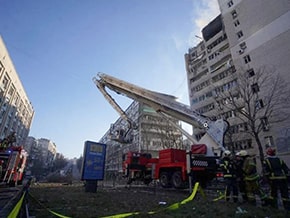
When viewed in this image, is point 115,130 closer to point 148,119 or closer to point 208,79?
point 208,79

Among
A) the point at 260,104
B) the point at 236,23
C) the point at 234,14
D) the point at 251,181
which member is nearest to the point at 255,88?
the point at 260,104

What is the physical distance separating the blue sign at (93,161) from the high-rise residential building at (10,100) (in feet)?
103

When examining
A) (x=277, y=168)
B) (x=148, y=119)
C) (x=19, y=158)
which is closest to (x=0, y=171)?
(x=19, y=158)

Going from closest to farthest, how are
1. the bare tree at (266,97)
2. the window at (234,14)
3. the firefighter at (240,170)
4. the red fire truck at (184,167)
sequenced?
the firefighter at (240,170) → the red fire truck at (184,167) → the bare tree at (266,97) → the window at (234,14)

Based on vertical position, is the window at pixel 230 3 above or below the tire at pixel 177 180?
above

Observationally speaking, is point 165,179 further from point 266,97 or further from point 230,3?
point 230,3

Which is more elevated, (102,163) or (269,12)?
(269,12)

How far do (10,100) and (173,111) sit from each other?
36478 millimetres

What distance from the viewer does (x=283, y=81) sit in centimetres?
2738

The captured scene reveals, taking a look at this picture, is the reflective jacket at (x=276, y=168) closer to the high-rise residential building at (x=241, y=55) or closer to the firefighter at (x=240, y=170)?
the firefighter at (x=240, y=170)

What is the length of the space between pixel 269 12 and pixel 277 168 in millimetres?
35140

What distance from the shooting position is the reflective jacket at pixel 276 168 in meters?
5.97

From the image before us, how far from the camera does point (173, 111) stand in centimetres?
1541

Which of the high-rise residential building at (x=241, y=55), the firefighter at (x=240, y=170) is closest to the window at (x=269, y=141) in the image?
the high-rise residential building at (x=241, y=55)
